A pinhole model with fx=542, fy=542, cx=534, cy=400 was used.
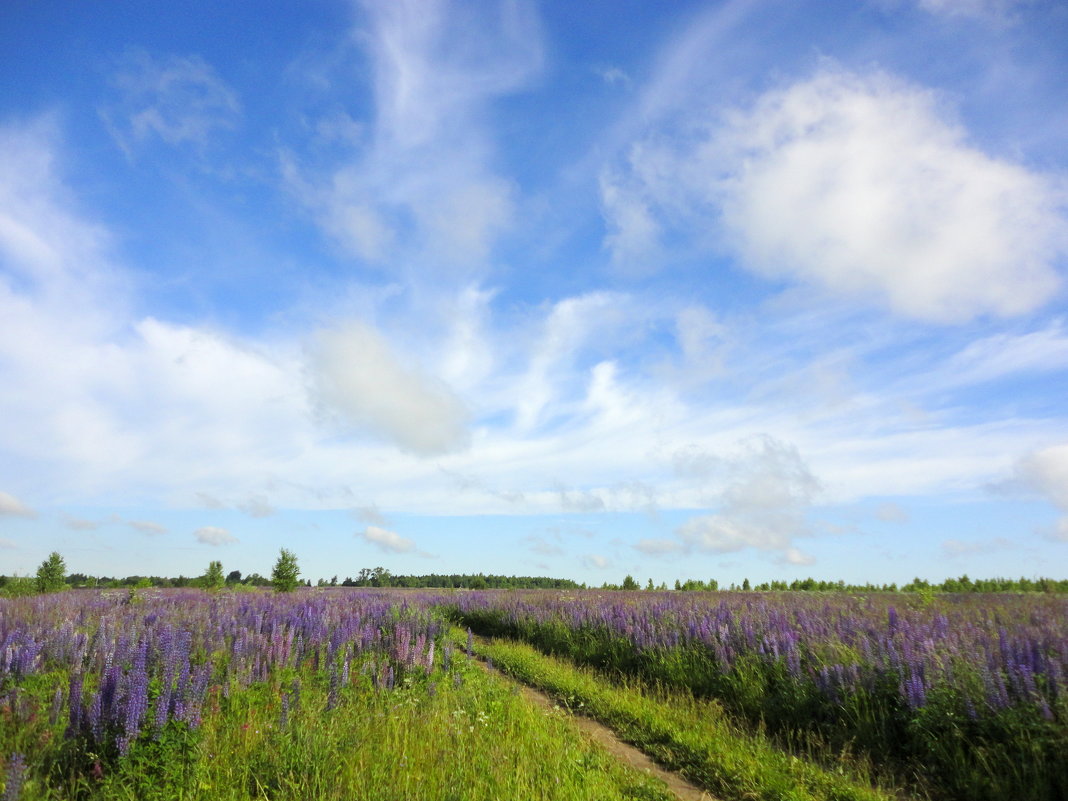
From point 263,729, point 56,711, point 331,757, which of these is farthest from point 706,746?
point 56,711

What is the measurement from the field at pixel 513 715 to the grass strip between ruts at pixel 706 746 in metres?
0.03

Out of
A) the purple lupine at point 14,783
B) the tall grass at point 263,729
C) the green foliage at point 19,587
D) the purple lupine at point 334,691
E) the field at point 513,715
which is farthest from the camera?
the green foliage at point 19,587

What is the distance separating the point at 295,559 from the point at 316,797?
26.5 m

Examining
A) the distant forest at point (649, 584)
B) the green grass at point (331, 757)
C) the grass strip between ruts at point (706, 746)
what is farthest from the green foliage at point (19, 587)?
the grass strip between ruts at point (706, 746)

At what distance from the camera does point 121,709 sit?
4930 millimetres

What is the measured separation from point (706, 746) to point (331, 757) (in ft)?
14.7

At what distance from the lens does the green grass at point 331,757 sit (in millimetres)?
4652

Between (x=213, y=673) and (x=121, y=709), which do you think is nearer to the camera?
(x=121, y=709)

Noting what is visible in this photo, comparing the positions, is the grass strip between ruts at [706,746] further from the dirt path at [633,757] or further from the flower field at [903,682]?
the flower field at [903,682]

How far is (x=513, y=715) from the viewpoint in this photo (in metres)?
7.28

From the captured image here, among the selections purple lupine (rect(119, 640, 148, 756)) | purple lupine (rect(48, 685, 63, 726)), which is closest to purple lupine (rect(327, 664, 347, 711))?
purple lupine (rect(119, 640, 148, 756))

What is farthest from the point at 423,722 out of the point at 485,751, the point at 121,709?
the point at 121,709

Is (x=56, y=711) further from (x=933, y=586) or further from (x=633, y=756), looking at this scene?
(x=933, y=586)

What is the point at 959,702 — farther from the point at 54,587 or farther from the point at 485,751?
the point at 54,587
